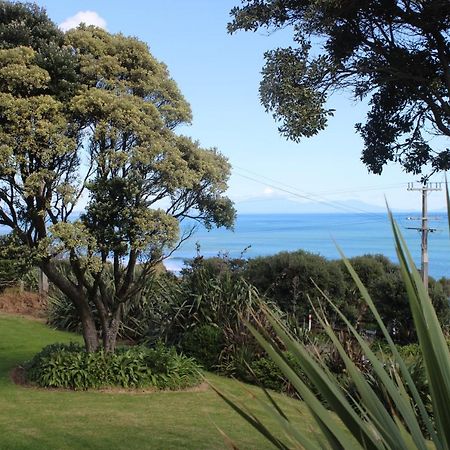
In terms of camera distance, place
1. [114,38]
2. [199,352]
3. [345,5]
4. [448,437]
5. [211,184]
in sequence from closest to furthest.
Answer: [448,437], [345,5], [114,38], [211,184], [199,352]

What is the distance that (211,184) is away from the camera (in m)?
9.41

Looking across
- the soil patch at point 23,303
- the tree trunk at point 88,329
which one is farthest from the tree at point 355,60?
the soil patch at point 23,303

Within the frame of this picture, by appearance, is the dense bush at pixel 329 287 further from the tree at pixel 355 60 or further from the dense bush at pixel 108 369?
the tree at pixel 355 60

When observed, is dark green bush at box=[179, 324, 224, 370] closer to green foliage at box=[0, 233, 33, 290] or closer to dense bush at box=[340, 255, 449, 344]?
green foliage at box=[0, 233, 33, 290]

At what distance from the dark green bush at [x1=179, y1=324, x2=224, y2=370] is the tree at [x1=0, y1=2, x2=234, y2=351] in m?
3.12

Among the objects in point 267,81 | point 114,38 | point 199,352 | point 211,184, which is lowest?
point 199,352

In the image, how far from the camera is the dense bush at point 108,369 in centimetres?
870

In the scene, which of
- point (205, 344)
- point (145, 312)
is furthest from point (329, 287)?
point (205, 344)

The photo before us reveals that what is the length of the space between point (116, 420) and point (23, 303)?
11850 mm

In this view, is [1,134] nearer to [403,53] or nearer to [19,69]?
[19,69]

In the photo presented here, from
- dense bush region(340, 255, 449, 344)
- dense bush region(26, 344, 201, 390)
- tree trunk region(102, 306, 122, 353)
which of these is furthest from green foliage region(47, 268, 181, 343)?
dense bush region(340, 255, 449, 344)

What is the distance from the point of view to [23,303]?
17.9 metres

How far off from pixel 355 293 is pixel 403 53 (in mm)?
11454

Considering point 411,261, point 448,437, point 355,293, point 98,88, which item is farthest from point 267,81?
point 355,293
